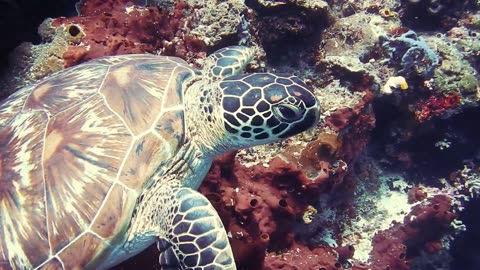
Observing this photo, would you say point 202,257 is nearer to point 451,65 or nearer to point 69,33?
point 69,33

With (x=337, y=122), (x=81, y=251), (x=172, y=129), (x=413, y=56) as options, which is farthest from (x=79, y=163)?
(x=413, y=56)

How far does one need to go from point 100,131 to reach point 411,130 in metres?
3.81

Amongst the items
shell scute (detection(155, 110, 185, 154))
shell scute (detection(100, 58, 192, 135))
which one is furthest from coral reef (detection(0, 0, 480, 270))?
shell scute (detection(100, 58, 192, 135))

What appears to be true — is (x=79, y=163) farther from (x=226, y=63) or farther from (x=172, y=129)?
(x=226, y=63)

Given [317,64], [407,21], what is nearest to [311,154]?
[317,64]

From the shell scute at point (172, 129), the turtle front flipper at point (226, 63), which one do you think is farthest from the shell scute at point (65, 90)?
the turtle front flipper at point (226, 63)

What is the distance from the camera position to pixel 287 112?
8.17 feet

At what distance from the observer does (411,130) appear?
4633 millimetres

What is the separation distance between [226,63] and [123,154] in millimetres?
1236

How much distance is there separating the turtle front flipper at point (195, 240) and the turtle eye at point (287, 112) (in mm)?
783

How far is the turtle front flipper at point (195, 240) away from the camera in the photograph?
222 centimetres

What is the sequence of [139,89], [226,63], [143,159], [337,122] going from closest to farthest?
[143,159]
[139,89]
[226,63]
[337,122]

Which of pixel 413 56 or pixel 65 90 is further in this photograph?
pixel 413 56

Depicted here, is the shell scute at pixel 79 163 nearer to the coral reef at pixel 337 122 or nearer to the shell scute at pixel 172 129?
the shell scute at pixel 172 129
